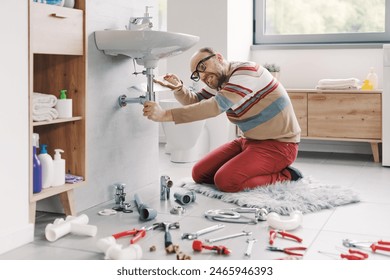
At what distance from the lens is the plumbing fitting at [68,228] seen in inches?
95.0

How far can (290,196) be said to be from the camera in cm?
311

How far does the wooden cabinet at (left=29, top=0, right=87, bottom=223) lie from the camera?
252cm

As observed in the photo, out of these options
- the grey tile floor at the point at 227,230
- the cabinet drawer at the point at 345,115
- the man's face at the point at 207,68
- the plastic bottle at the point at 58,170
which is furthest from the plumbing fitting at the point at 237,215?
the cabinet drawer at the point at 345,115

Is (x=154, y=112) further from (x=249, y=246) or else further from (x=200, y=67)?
(x=249, y=246)

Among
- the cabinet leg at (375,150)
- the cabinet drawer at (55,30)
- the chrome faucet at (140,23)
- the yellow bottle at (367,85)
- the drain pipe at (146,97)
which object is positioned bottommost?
the cabinet leg at (375,150)

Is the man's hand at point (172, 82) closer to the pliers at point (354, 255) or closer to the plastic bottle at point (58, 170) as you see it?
the plastic bottle at point (58, 170)

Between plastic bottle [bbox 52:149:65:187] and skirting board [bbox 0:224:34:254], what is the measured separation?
0.29 meters

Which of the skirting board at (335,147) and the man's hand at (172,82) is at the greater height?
the man's hand at (172,82)

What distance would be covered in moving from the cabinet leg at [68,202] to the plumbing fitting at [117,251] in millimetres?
576

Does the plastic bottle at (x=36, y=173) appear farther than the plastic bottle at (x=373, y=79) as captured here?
No

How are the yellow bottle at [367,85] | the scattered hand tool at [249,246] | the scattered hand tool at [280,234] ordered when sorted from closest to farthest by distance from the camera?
the scattered hand tool at [249,246] → the scattered hand tool at [280,234] → the yellow bottle at [367,85]

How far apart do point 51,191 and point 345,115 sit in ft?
9.16
